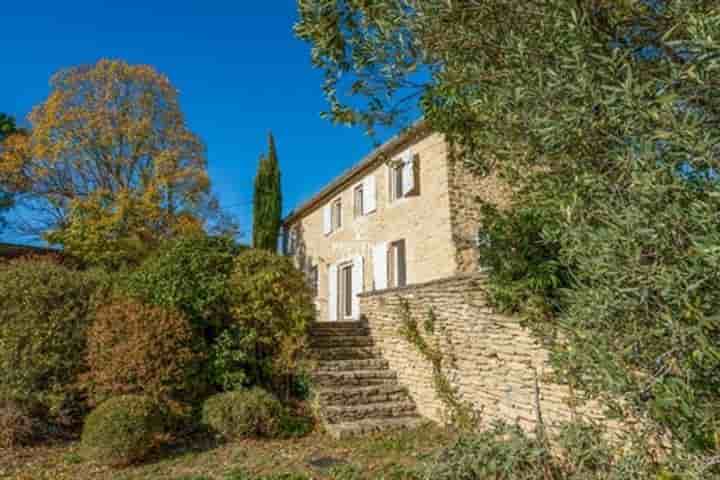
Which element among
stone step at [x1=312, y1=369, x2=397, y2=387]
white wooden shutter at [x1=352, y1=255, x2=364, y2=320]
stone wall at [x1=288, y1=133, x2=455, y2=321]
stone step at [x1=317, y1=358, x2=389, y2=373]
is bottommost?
stone step at [x1=312, y1=369, x2=397, y2=387]

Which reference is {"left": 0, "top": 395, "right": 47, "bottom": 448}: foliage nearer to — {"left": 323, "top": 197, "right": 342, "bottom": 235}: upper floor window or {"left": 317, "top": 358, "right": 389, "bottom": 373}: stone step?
{"left": 317, "top": 358, "right": 389, "bottom": 373}: stone step

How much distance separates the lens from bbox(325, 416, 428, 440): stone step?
287 inches

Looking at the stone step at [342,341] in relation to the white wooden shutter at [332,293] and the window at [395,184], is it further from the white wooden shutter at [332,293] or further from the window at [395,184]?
the white wooden shutter at [332,293]

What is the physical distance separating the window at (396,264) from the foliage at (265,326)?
4.22 meters

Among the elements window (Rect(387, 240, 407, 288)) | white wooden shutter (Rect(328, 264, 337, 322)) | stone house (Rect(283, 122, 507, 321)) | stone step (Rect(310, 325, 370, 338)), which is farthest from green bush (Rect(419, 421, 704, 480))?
white wooden shutter (Rect(328, 264, 337, 322))

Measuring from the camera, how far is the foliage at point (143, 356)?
7.06 m

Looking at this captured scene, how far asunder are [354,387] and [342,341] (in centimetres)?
138

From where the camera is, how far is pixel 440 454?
5.10 metres

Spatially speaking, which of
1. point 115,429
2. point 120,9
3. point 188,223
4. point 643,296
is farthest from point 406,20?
point 188,223

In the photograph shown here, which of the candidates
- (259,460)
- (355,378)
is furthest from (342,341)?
(259,460)

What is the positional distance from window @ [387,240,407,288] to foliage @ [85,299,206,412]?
19.8 feet

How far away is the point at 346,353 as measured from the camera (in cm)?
948

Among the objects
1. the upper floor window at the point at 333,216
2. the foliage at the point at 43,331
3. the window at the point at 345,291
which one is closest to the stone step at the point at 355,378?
the foliage at the point at 43,331

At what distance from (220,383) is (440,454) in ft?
14.0
